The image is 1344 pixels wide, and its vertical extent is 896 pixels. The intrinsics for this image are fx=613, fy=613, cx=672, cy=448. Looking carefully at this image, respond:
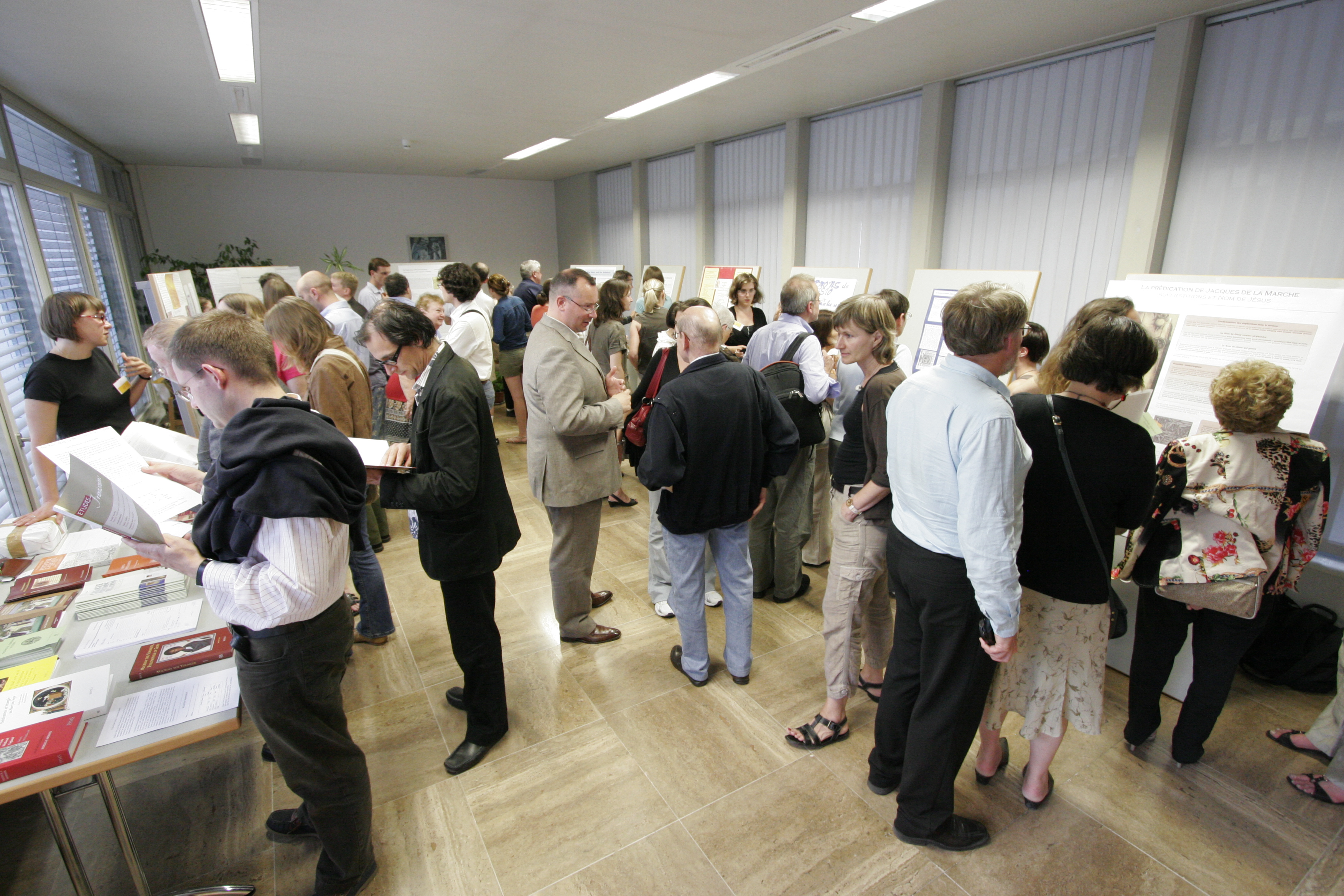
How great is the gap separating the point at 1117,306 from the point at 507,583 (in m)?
3.17

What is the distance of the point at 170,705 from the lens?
1474 mm

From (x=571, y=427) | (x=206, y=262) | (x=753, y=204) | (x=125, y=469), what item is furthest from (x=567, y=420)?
(x=206, y=262)

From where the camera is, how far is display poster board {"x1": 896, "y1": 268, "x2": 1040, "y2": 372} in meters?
3.84

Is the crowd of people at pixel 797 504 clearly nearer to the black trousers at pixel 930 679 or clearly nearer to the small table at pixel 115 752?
the black trousers at pixel 930 679

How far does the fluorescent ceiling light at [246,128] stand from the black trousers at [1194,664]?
7.41 m

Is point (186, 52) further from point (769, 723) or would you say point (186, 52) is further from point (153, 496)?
point (769, 723)

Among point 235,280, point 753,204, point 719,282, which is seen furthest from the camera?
point 753,204

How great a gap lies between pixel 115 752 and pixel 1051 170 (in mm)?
5773

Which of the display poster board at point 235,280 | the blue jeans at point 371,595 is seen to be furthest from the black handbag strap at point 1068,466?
the display poster board at point 235,280

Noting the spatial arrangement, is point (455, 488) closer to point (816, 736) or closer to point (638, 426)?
point (638, 426)

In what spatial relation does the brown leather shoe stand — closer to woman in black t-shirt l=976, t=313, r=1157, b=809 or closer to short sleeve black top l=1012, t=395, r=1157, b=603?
woman in black t-shirt l=976, t=313, r=1157, b=809

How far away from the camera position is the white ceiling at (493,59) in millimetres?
3256

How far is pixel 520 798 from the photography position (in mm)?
2113

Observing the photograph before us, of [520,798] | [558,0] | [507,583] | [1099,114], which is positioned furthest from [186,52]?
[1099,114]
